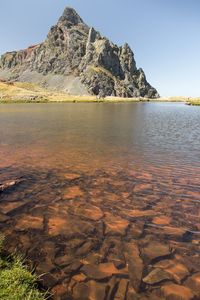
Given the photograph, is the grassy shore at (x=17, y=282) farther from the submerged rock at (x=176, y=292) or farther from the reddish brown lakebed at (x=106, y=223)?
the submerged rock at (x=176, y=292)

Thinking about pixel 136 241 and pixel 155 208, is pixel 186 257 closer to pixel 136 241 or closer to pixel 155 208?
pixel 136 241

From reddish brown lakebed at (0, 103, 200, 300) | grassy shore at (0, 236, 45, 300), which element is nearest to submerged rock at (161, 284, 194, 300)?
reddish brown lakebed at (0, 103, 200, 300)

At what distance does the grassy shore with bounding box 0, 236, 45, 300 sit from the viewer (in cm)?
614

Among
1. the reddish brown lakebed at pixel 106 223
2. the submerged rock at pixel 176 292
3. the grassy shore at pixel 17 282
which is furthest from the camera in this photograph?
the reddish brown lakebed at pixel 106 223

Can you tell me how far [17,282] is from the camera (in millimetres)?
6574

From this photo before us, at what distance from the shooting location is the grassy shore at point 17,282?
20.1 ft

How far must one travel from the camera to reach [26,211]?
11688 mm

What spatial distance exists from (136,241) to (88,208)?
3289 millimetres

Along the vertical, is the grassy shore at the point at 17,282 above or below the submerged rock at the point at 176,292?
above

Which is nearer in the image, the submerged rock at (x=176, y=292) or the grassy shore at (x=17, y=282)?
the grassy shore at (x=17, y=282)

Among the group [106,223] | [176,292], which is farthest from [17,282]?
[106,223]

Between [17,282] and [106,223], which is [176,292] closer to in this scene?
[106,223]

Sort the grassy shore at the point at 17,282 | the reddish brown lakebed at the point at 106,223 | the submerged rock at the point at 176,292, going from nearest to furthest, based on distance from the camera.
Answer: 1. the grassy shore at the point at 17,282
2. the submerged rock at the point at 176,292
3. the reddish brown lakebed at the point at 106,223

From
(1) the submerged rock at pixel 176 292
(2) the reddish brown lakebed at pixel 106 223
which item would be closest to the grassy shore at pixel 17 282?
(2) the reddish brown lakebed at pixel 106 223
